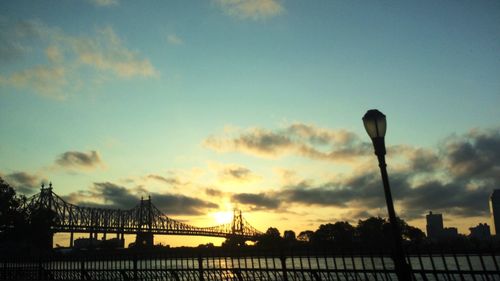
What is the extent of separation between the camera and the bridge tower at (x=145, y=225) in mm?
151250

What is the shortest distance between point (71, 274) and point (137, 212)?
16532 centimetres

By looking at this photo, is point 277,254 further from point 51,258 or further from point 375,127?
point 51,258

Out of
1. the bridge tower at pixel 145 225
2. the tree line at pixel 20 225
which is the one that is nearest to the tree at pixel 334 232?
the bridge tower at pixel 145 225

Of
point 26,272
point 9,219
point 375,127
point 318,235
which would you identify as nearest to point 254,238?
point 318,235

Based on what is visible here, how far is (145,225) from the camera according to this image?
170 meters

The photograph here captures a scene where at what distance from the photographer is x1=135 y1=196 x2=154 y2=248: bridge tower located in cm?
15125

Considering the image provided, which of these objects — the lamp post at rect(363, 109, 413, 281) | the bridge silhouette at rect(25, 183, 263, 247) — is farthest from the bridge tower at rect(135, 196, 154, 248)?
the lamp post at rect(363, 109, 413, 281)

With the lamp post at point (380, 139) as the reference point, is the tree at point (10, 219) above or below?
above

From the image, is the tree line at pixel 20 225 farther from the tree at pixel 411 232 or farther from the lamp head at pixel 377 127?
the tree at pixel 411 232

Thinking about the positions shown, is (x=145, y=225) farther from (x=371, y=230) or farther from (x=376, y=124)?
(x=376, y=124)

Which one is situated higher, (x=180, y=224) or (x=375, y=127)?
(x=180, y=224)

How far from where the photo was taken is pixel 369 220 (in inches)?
6304

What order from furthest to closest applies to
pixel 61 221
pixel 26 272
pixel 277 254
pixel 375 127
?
pixel 61 221, pixel 26 272, pixel 277 254, pixel 375 127

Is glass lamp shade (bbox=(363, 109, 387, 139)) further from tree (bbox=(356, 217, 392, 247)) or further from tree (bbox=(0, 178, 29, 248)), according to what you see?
tree (bbox=(356, 217, 392, 247))
